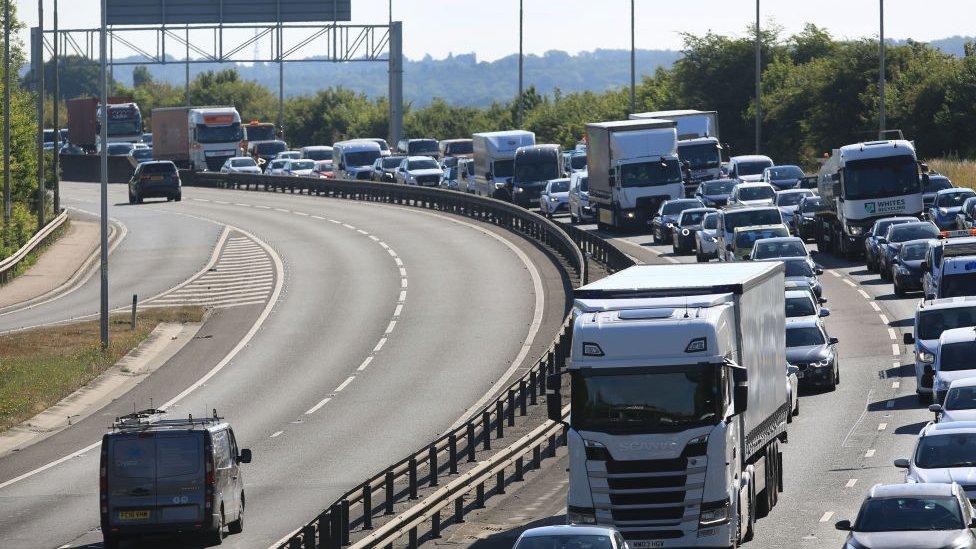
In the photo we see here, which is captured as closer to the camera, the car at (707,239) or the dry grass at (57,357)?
the dry grass at (57,357)

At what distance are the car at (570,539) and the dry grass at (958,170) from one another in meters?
60.8

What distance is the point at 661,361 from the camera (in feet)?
66.3

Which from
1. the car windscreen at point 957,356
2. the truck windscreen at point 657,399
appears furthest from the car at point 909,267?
the truck windscreen at point 657,399

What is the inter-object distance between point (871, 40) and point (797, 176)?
3323 cm

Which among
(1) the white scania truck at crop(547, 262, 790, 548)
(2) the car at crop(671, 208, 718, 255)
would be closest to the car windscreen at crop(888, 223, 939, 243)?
(2) the car at crop(671, 208, 718, 255)

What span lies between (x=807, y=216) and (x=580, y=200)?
11.6 meters

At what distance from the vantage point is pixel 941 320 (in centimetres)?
3506

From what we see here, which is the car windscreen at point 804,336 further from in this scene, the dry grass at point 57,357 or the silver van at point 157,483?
the dry grass at point 57,357

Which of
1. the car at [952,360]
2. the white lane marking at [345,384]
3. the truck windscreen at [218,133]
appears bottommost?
the white lane marking at [345,384]

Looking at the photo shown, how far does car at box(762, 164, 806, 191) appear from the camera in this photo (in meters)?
69.8

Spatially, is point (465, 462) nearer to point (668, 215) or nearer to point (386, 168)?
point (668, 215)

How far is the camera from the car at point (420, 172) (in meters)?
87.8

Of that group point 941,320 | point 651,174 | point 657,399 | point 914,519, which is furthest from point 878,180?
point 914,519

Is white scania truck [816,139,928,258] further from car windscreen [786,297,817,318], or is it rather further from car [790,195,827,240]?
car windscreen [786,297,817,318]
